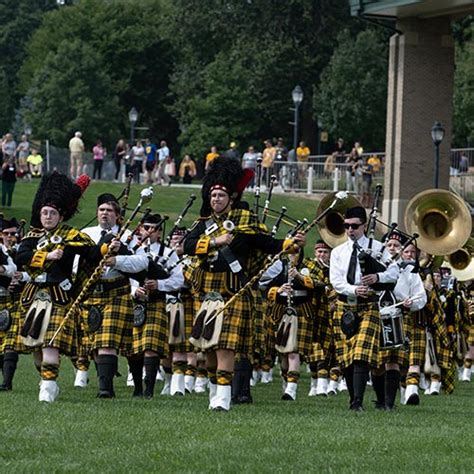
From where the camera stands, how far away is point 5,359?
15805 millimetres

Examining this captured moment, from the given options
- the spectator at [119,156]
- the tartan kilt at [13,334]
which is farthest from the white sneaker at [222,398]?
the spectator at [119,156]

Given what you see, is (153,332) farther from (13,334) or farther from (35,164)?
(35,164)

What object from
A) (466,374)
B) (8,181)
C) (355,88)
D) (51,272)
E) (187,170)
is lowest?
(466,374)

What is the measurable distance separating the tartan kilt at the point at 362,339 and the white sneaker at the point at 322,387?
12.3 ft

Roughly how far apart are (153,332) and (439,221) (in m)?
6.64

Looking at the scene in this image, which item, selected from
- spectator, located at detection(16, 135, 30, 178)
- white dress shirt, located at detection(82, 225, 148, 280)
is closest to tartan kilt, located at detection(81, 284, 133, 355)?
white dress shirt, located at detection(82, 225, 148, 280)

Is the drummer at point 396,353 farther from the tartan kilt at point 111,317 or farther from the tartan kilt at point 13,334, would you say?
the tartan kilt at point 13,334

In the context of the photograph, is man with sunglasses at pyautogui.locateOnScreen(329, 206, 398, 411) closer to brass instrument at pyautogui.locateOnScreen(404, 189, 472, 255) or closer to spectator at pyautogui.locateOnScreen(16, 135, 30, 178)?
brass instrument at pyautogui.locateOnScreen(404, 189, 472, 255)

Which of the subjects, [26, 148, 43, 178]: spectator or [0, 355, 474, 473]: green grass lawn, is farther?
[26, 148, 43, 178]: spectator

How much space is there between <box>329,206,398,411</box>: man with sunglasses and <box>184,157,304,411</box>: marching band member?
0.88 metres

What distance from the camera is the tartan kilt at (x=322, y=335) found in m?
17.8

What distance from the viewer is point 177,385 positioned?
1694cm

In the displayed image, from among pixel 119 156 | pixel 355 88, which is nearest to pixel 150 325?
pixel 119 156

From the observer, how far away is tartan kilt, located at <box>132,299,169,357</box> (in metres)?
15.4
